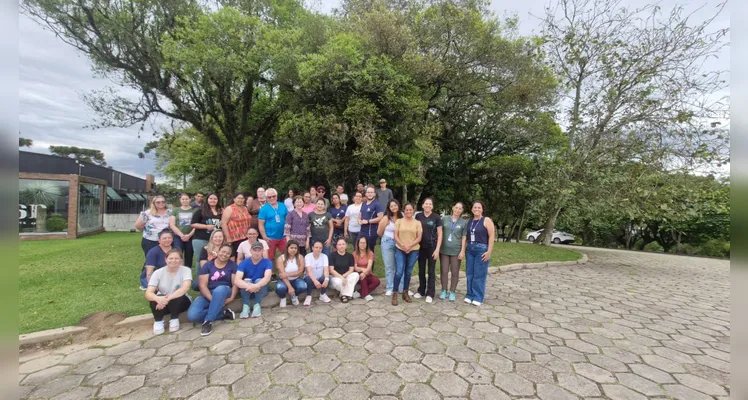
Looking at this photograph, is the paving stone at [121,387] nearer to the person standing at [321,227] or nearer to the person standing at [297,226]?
the person standing at [297,226]

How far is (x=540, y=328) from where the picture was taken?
452 cm

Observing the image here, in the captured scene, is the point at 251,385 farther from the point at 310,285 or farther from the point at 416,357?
the point at 310,285

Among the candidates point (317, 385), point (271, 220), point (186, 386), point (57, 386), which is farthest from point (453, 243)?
→ point (57, 386)

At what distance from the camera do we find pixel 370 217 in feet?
20.2

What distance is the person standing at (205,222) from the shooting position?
562 cm

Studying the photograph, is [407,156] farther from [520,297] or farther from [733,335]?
[733,335]

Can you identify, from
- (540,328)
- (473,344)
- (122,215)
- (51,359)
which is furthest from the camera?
(122,215)

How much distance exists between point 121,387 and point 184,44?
1168cm

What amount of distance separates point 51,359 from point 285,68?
10.2 m

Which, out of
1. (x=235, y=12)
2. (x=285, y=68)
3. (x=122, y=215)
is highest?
(x=235, y=12)

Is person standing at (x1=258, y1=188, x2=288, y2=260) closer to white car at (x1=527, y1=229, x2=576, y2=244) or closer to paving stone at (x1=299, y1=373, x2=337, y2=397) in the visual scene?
paving stone at (x1=299, y1=373, x2=337, y2=397)

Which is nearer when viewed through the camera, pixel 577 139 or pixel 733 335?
pixel 733 335

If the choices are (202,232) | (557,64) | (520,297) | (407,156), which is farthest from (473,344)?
(557,64)

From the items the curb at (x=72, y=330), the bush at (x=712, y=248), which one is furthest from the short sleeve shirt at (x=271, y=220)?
the bush at (x=712, y=248)
